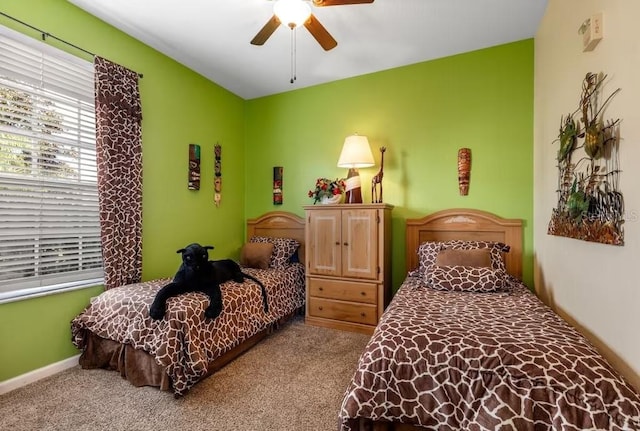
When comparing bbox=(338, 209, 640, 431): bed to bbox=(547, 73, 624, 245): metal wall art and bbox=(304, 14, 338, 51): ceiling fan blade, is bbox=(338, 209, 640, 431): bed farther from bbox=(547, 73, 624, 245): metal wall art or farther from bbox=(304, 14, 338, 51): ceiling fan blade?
bbox=(304, 14, 338, 51): ceiling fan blade

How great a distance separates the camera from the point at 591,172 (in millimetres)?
1565

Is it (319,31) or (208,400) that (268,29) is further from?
(208,400)

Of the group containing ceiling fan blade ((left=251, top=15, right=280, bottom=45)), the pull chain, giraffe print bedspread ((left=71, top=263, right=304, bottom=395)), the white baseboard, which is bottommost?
the white baseboard

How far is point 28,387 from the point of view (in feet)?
6.48

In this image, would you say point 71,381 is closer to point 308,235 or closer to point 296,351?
point 296,351

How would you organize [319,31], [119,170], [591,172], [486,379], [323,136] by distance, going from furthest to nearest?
[323,136] < [119,170] < [319,31] < [591,172] < [486,379]

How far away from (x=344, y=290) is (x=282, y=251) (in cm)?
86

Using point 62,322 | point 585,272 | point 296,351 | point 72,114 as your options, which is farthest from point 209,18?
point 585,272

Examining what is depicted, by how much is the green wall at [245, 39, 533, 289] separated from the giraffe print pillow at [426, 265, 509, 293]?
2.58 ft

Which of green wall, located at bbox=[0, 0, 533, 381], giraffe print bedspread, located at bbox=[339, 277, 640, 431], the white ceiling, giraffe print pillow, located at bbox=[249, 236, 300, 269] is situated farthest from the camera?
giraffe print pillow, located at bbox=[249, 236, 300, 269]

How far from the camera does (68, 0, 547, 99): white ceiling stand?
91.7 inches

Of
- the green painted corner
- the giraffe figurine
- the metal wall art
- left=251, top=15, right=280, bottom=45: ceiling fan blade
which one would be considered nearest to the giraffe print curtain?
the green painted corner

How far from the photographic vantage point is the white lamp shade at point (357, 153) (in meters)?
3.04

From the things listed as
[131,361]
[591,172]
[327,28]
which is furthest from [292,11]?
[131,361]
